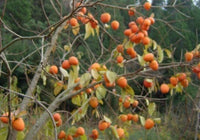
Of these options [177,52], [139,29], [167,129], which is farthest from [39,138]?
[177,52]

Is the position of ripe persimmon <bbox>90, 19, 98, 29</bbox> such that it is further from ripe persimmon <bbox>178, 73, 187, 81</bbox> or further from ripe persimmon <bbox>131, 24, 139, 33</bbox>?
ripe persimmon <bbox>178, 73, 187, 81</bbox>

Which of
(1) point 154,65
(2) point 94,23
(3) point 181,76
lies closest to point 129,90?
(1) point 154,65

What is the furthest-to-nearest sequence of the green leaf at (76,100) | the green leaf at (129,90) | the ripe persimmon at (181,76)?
the green leaf at (76,100) < the ripe persimmon at (181,76) < the green leaf at (129,90)

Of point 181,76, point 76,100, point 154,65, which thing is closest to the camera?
point 154,65

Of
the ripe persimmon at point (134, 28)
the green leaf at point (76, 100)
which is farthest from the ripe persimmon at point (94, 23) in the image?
the green leaf at point (76, 100)

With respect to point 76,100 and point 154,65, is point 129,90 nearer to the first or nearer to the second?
point 154,65

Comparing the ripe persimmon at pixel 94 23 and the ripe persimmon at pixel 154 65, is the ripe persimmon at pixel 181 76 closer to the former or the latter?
the ripe persimmon at pixel 154 65

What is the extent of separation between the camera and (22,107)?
1333mm

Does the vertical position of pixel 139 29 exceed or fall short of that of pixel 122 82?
it exceeds it

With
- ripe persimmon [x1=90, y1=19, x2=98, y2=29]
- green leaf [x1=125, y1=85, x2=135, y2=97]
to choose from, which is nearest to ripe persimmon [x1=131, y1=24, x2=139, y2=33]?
ripe persimmon [x1=90, y1=19, x2=98, y2=29]

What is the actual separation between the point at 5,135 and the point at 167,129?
4.25 metres

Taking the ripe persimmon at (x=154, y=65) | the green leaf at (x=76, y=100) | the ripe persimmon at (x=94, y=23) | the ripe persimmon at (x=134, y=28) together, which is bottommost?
the green leaf at (x=76, y=100)

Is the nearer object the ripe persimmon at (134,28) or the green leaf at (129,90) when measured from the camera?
the green leaf at (129,90)

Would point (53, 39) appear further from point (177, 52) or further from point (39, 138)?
point (177, 52)
